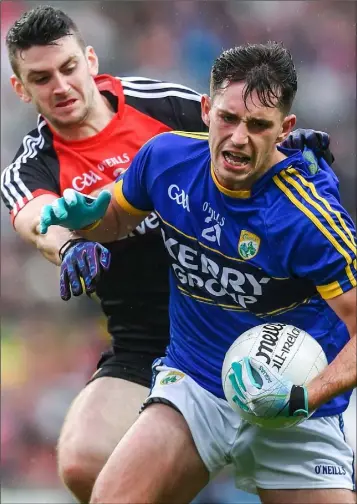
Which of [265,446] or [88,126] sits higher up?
[88,126]

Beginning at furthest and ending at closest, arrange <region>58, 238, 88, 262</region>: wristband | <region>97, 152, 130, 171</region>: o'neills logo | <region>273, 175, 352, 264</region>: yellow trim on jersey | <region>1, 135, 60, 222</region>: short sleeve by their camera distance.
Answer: <region>97, 152, 130, 171</region>: o'neills logo → <region>1, 135, 60, 222</region>: short sleeve → <region>58, 238, 88, 262</region>: wristband → <region>273, 175, 352, 264</region>: yellow trim on jersey

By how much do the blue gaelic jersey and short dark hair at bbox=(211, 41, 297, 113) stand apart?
24 cm

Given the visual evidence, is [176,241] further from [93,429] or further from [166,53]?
[166,53]

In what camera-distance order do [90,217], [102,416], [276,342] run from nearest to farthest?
1. [276,342]
2. [90,217]
3. [102,416]

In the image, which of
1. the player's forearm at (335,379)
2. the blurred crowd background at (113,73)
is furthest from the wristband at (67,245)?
the blurred crowd background at (113,73)

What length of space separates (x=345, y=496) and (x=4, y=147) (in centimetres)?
459

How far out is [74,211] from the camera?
161 inches

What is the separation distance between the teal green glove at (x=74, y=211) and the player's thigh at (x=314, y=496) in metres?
1.36

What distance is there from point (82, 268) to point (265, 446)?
103 centimetres

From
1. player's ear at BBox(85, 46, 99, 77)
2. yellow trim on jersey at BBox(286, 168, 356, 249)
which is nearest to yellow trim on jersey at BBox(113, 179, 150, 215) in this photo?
yellow trim on jersey at BBox(286, 168, 356, 249)

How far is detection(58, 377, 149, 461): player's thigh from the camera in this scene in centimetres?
455

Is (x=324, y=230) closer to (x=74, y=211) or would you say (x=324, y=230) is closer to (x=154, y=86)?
(x=74, y=211)

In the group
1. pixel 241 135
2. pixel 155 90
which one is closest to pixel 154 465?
pixel 241 135

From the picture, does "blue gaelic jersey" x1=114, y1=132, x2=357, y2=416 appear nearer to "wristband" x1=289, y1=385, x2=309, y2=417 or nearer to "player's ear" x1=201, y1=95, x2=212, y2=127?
"player's ear" x1=201, y1=95, x2=212, y2=127
